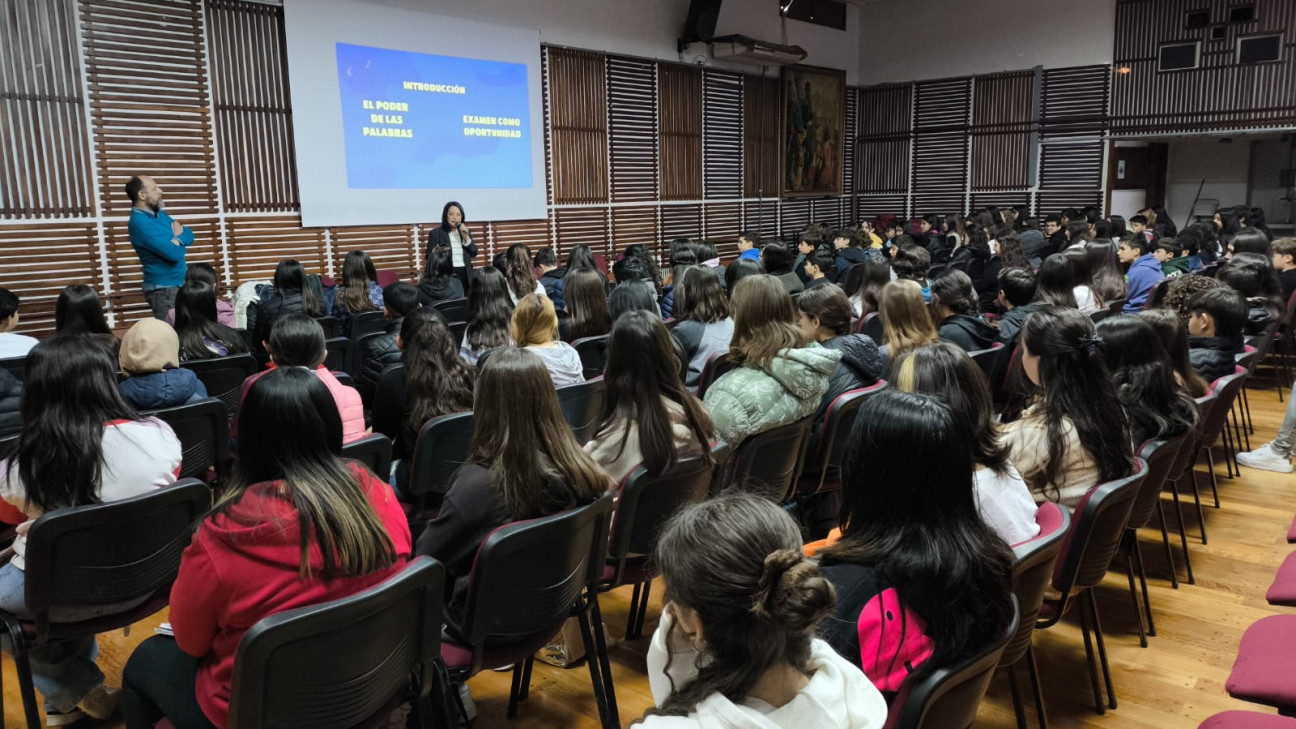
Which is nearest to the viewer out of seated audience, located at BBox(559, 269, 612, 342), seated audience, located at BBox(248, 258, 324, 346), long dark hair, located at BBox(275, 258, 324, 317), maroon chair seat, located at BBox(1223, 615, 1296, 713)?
maroon chair seat, located at BBox(1223, 615, 1296, 713)

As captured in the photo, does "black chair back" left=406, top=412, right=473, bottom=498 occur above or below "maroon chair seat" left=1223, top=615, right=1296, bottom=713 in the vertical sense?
above

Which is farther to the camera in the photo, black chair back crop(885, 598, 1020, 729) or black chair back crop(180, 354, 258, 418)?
black chair back crop(180, 354, 258, 418)

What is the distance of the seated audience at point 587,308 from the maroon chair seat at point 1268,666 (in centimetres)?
351

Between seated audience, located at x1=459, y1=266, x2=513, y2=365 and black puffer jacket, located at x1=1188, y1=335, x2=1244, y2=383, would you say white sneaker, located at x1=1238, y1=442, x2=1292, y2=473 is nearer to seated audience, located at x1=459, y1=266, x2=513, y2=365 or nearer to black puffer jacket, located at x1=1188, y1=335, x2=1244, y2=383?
black puffer jacket, located at x1=1188, y1=335, x2=1244, y2=383

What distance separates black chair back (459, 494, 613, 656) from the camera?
205 centimetres

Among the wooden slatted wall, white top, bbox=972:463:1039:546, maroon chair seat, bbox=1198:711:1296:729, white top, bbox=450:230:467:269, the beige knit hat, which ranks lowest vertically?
maroon chair seat, bbox=1198:711:1296:729

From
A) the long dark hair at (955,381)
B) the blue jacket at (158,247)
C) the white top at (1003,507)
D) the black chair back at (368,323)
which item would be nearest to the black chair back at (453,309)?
the black chair back at (368,323)

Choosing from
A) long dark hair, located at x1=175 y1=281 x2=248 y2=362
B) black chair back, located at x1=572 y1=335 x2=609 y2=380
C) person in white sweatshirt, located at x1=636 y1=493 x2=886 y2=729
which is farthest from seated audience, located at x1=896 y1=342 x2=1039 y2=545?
long dark hair, located at x1=175 y1=281 x2=248 y2=362

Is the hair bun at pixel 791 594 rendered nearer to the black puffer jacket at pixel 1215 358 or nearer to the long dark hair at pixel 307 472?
the long dark hair at pixel 307 472

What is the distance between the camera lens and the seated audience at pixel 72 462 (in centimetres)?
245

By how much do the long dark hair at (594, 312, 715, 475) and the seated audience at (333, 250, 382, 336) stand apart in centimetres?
381

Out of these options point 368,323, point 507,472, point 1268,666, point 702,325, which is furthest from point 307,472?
point 368,323

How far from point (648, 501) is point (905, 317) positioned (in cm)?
186

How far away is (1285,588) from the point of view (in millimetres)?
2459
